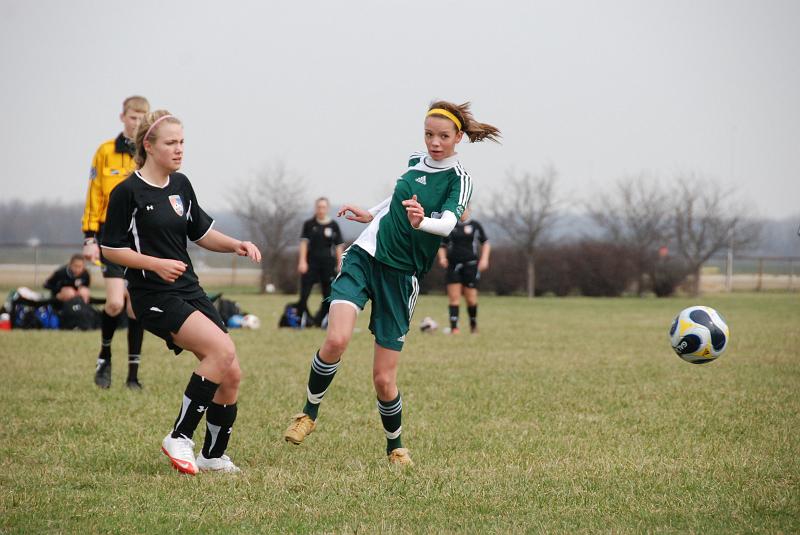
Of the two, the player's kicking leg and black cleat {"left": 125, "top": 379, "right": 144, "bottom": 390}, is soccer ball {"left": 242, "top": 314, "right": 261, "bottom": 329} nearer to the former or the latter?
black cleat {"left": 125, "top": 379, "right": 144, "bottom": 390}

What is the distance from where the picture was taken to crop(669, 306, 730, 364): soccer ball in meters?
6.47

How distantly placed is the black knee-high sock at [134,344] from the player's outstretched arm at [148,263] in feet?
11.3

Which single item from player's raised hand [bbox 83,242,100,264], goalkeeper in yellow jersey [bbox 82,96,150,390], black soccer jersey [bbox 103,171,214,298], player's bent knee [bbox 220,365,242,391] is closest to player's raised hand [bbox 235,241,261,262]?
black soccer jersey [bbox 103,171,214,298]

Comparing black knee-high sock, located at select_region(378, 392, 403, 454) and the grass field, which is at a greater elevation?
black knee-high sock, located at select_region(378, 392, 403, 454)

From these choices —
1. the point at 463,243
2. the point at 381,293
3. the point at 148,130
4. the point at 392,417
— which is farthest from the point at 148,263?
the point at 463,243

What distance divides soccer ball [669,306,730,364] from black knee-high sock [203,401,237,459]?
10.9 ft

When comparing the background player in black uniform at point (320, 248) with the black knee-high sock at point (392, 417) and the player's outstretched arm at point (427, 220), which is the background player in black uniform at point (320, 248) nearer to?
the black knee-high sock at point (392, 417)

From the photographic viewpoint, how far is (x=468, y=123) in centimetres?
555

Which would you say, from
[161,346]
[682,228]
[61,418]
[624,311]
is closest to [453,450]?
[61,418]

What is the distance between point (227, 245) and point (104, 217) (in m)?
3.33

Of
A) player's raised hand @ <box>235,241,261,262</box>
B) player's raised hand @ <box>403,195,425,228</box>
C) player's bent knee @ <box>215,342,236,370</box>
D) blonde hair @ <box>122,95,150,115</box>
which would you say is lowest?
player's bent knee @ <box>215,342,236,370</box>

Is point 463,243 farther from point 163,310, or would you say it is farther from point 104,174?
point 163,310

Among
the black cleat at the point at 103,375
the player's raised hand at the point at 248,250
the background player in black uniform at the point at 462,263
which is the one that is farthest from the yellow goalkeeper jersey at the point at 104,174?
the background player in black uniform at the point at 462,263

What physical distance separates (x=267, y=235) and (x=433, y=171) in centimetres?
3851
